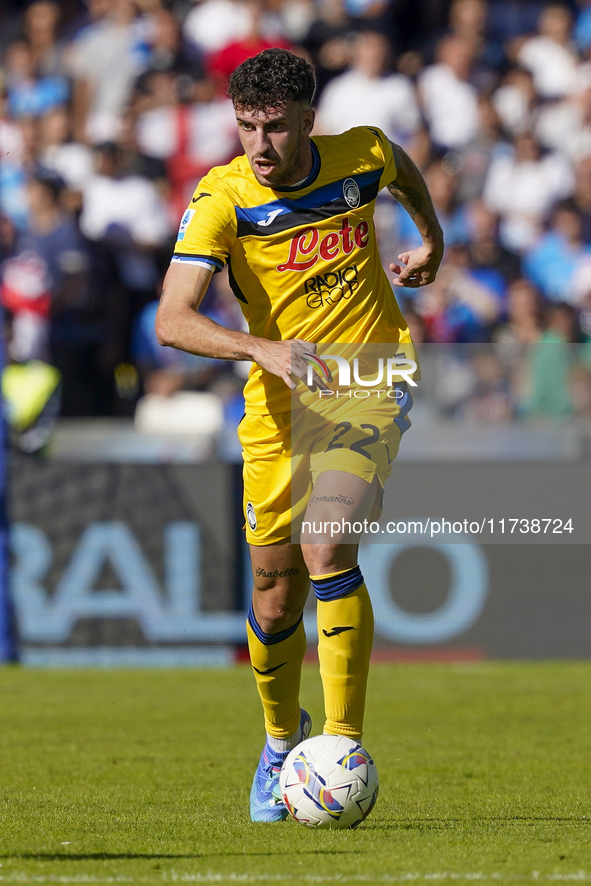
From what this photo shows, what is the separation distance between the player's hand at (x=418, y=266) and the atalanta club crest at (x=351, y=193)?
0.39 meters

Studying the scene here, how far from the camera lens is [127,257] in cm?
1212

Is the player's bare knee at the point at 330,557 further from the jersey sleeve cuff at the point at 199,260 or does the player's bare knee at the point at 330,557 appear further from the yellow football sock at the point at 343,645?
the jersey sleeve cuff at the point at 199,260

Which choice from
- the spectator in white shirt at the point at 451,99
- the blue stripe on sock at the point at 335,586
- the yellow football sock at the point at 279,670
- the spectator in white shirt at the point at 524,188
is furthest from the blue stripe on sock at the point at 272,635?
the spectator in white shirt at the point at 451,99

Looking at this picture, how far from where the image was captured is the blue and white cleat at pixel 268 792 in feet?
15.8

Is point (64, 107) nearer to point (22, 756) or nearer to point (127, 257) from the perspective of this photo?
point (127, 257)

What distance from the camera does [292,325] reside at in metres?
4.86

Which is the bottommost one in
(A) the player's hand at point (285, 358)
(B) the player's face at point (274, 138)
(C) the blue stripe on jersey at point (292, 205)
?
(A) the player's hand at point (285, 358)

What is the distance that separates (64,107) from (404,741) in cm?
844

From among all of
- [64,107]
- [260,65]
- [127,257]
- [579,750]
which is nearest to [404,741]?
[579,750]

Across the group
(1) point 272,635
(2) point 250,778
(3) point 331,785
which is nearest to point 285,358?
(1) point 272,635

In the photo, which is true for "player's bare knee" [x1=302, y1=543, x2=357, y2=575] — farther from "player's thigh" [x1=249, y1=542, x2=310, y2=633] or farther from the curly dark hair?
the curly dark hair

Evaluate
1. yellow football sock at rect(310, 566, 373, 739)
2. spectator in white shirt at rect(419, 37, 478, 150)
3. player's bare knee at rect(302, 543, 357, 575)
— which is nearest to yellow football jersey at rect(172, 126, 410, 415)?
player's bare knee at rect(302, 543, 357, 575)

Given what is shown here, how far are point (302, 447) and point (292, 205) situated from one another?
0.89 meters

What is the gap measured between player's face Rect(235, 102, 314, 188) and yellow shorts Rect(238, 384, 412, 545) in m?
0.86
